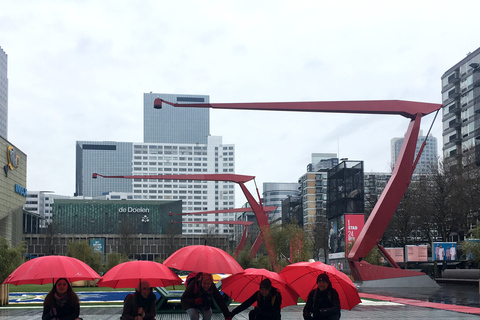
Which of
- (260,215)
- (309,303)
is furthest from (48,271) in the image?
(260,215)

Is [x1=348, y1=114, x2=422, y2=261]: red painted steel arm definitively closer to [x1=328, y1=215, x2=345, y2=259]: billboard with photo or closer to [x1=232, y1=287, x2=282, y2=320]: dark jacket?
[x1=232, y1=287, x2=282, y2=320]: dark jacket

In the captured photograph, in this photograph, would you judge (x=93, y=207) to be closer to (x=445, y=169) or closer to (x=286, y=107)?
(x=445, y=169)

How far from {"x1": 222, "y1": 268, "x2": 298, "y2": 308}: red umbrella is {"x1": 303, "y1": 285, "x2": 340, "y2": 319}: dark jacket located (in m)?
0.97

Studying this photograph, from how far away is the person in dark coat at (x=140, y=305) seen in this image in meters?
8.21

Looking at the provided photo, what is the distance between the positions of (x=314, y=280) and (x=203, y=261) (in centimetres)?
181

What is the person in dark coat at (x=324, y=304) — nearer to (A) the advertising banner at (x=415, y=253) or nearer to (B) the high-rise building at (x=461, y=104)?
(A) the advertising banner at (x=415, y=253)

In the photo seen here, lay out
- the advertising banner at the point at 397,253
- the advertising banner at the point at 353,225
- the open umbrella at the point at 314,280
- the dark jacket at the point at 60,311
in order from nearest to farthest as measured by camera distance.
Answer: the dark jacket at the point at 60,311 < the open umbrella at the point at 314,280 < the advertising banner at the point at 353,225 < the advertising banner at the point at 397,253

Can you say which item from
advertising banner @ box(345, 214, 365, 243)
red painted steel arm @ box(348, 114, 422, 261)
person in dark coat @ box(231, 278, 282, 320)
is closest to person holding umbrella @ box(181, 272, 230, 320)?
person in dark coat @ box(231, 278, 282, 320)

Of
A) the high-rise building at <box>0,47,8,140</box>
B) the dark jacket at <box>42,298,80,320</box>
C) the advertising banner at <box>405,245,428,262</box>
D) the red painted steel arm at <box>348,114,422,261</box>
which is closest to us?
the dark jacket at <box>42,298,80,320</box>

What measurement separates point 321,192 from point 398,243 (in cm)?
7478

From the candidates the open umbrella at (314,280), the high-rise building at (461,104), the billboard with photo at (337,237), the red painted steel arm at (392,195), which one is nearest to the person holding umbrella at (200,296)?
the open umbrella at (314,280)

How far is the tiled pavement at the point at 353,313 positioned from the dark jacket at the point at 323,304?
8445mm

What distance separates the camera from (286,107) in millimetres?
26438

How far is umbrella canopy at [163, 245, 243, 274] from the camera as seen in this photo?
8.52 meters
